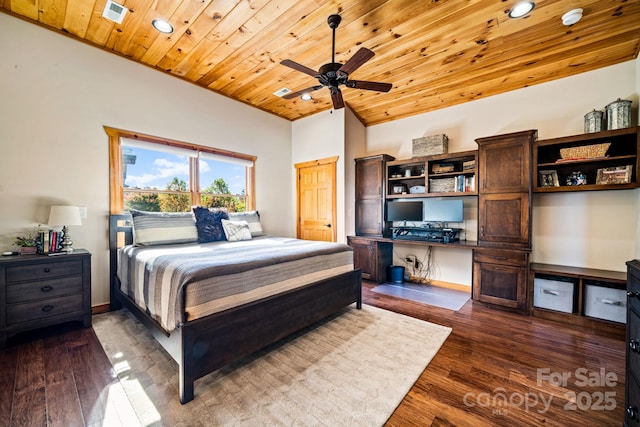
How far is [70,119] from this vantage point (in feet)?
9.23

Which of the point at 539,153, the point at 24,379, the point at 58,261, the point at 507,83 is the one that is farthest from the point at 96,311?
the point at 507,83

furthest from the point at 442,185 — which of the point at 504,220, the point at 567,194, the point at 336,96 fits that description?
the point at 336,96

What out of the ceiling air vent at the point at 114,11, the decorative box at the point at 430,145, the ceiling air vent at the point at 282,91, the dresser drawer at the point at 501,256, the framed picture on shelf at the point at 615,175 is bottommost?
the dresser drawer at the point at 501,256

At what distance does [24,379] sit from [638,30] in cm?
593

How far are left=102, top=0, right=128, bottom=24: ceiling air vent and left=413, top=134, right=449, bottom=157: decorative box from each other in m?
3.90

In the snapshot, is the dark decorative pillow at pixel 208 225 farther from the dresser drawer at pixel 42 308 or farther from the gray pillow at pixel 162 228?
the dresser drawer at pixel 42 308

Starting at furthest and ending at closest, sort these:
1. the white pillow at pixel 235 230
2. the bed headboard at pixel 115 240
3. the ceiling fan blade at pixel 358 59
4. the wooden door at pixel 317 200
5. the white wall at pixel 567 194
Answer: the wooden door at pixel 317 200 < the white pillow at pixel 235 230 < the bed headboard at pixel 115 240 < the white wall at pixel 567 194 < the ceiling fan blade at pixel 358 59

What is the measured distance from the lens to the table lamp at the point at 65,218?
2.46 meters

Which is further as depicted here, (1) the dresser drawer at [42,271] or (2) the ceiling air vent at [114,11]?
(2) the ceiling air vent at [114,11]

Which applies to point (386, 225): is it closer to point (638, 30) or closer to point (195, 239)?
point (195, 239)

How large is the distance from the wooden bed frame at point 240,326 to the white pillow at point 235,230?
1.27m

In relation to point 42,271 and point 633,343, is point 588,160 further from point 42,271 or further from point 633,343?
point 42,271

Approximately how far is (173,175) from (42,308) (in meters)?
2.02

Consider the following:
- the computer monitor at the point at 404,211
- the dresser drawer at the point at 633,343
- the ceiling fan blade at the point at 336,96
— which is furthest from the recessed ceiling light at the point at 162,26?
the dresser drawer at the point at 633,343
